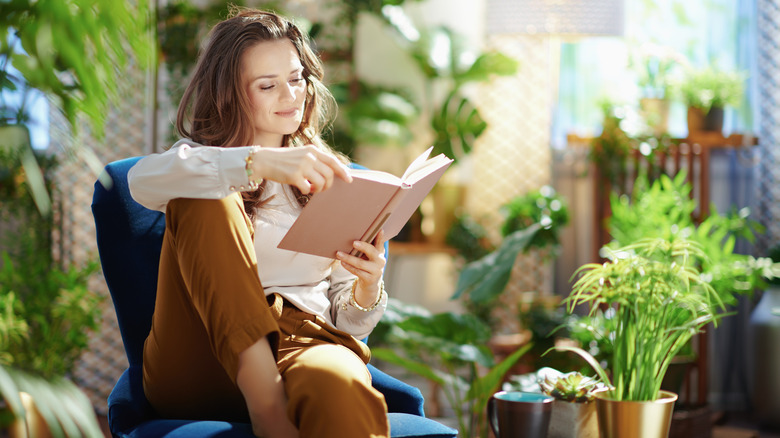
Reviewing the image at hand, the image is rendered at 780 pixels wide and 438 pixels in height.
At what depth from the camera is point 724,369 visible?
3578 millimetres

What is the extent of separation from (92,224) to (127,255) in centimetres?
191

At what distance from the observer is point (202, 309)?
1304mm

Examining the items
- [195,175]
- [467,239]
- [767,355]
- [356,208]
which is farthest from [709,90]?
[195,175]

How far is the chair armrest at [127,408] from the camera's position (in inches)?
57.0

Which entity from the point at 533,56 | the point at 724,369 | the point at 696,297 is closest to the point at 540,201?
the point at 533,56

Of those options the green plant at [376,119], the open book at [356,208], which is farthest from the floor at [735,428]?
the open book at [356,208]

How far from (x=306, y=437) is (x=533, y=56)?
294 cm

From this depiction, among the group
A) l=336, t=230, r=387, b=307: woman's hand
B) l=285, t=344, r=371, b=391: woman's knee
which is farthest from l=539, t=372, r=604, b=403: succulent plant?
l=285, t=344, r=371, b=391: woman's knee

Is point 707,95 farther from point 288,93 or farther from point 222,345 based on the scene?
point 222,345

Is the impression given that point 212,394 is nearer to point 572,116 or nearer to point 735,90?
point 735,90

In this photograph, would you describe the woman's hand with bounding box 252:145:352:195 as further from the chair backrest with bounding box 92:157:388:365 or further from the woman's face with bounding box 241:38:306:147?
the chair backrest with bounding box 92:157:388:365

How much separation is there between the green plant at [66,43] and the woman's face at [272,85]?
86cm

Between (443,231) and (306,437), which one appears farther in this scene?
(443,231)

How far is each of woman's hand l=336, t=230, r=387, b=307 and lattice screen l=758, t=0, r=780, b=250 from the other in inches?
98.0
